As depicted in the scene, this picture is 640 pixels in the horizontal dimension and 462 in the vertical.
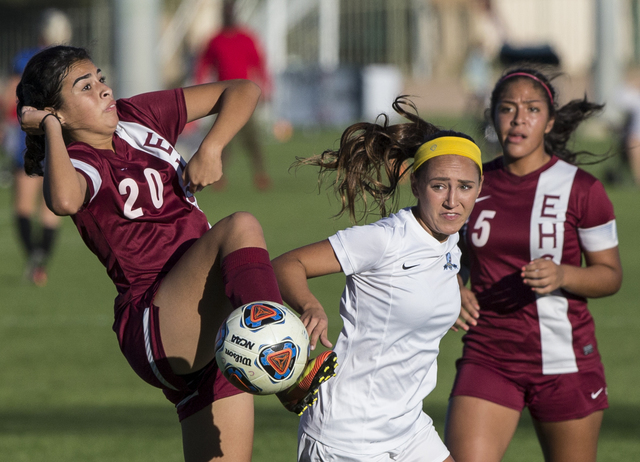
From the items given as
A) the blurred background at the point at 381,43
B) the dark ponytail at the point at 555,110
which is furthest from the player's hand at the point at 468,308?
the blurred background at the point at 381,43

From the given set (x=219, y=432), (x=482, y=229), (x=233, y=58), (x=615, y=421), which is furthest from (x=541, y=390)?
(x=233, y=58)

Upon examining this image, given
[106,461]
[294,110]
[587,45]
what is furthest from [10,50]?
[106,461]

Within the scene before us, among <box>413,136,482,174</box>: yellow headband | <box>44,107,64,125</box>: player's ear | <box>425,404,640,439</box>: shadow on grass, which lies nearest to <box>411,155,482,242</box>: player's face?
<box>413,136,482,174</box>: yellow headband

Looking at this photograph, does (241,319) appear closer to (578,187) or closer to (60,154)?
(60,154)

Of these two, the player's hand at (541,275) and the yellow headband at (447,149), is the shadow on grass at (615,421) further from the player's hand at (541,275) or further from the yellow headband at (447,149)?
the yellow headband at (447,149)

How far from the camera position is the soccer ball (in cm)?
296

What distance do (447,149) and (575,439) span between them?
1428 millimetres

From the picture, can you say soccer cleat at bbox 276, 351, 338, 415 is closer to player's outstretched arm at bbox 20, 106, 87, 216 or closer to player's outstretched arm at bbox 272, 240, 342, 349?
player's outstretched arm at bbox 272, 240, 342, 349

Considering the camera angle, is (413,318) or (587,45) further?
(587,45)

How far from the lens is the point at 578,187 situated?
13.7ft

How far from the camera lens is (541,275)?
3.80 meters

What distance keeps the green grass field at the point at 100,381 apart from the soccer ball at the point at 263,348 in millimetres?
1184

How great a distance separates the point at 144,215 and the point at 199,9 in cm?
3133

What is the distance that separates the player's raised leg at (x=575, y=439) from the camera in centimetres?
405
